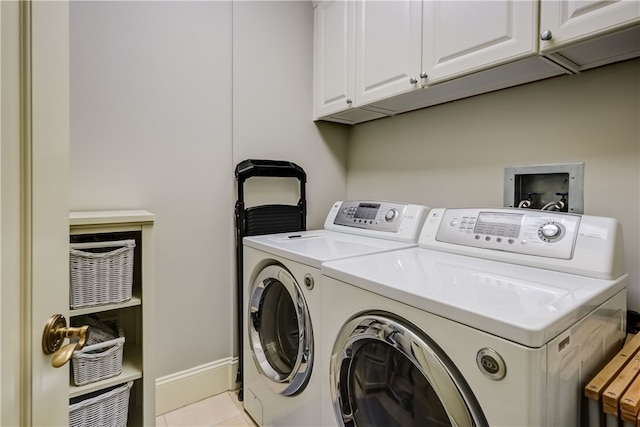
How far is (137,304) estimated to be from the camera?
1.41 meters

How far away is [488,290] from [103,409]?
1484 millimetres

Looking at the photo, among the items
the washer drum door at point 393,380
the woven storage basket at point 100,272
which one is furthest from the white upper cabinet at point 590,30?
the woven storage basket at point 100,272

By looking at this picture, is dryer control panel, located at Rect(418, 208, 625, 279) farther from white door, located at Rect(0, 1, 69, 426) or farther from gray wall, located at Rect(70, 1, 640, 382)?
white door, located at Rect(0, 1, 69, 426)

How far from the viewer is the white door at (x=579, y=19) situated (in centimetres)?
99

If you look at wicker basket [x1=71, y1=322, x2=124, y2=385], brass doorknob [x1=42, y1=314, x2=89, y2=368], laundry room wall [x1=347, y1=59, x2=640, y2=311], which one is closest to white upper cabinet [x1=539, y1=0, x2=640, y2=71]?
laundry room wall [x1=347, y1=59, x2=640, y2=311]

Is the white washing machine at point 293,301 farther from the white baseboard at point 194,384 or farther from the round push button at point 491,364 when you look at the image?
the round push button at point 491,364

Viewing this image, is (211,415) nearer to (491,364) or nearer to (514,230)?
(491,364)

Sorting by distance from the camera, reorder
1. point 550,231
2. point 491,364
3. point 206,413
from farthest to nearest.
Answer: point 206,413, point 550,231, point 491,364

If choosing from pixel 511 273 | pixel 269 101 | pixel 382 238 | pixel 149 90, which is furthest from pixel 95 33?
pixel 511 273

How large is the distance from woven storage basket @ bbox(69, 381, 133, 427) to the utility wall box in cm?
187

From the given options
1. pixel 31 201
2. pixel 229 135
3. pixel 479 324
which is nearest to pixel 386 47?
pixel 229 135

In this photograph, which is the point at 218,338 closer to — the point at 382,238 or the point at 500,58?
the point at 382,238

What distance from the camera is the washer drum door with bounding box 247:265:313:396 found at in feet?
4.78

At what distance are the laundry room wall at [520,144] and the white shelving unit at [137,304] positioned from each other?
4.66 feet
